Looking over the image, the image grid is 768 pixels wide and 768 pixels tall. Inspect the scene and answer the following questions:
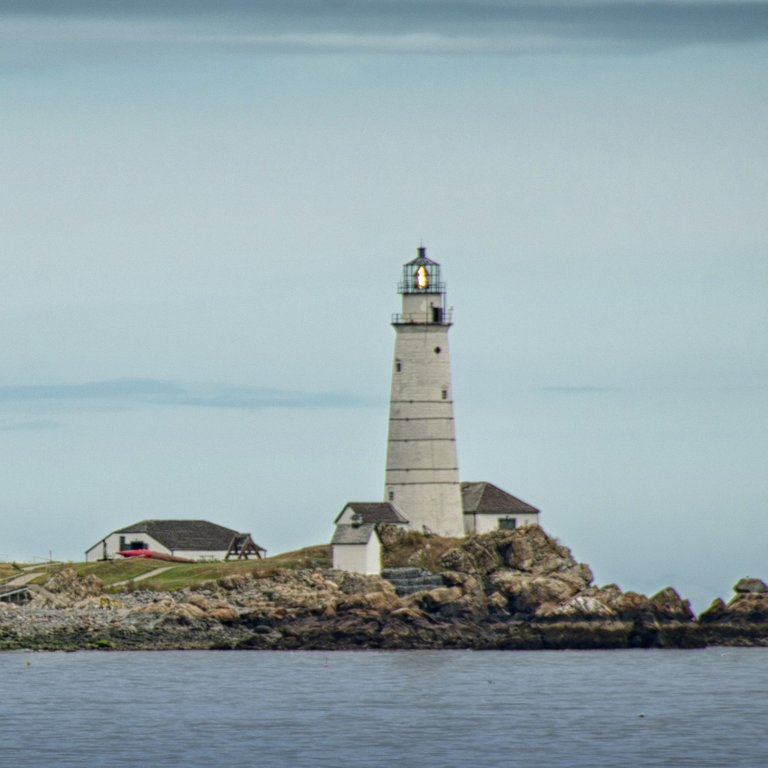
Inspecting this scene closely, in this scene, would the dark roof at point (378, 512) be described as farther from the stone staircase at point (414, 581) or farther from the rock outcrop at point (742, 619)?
the rock outcrop at point (742, 619)

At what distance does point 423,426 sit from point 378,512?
4759mm

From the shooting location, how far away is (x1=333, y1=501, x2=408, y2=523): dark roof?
292 feet

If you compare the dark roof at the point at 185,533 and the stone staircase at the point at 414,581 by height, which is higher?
the dark roof at the point at 185,533

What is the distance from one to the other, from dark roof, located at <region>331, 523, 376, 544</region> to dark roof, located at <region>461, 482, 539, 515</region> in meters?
7.04

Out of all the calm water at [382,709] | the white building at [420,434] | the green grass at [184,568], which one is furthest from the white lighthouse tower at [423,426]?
the calm water at [382,709]

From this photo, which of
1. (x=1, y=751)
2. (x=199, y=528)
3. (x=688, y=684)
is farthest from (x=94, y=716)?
(x=199, y=528)

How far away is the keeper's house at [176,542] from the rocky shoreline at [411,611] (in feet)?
44.5

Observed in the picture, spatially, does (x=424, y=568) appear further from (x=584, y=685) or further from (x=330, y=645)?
(x=584, y=685)

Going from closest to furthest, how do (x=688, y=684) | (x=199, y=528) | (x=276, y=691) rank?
(x=276, y=691), (x=688, y=684), (x=199, y=528)

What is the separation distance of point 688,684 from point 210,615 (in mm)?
23629

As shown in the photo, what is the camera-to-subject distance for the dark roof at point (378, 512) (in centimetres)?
8888

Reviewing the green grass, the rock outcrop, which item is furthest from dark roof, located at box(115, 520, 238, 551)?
the rock outcrop

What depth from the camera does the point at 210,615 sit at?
81.1 metres

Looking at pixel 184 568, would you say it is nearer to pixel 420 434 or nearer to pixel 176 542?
pixel 176 542
